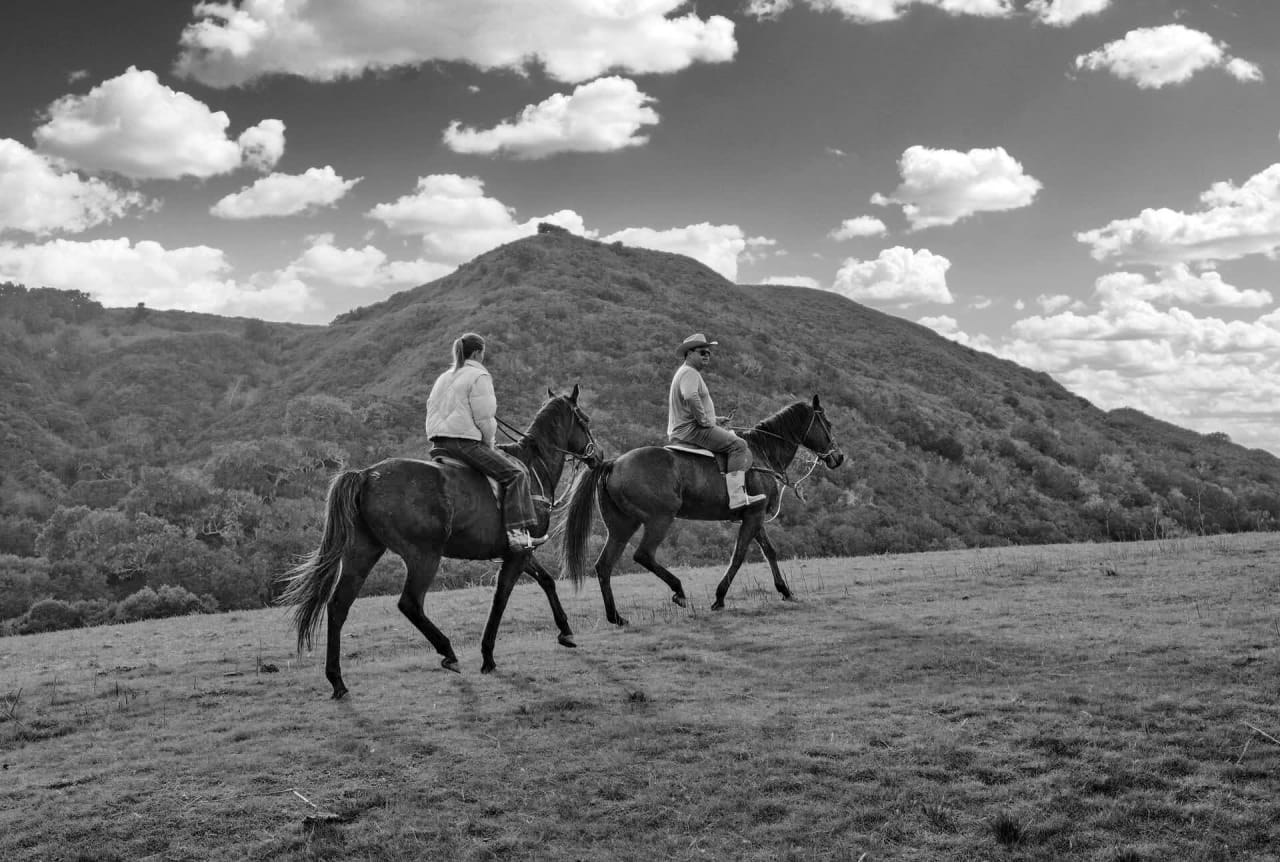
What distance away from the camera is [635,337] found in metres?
50.0

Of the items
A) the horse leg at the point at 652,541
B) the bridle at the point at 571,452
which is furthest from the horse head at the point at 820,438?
the bridle at the point at 571,452

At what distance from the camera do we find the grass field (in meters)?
5.78

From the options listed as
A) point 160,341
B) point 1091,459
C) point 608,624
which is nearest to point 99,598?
point 608,624

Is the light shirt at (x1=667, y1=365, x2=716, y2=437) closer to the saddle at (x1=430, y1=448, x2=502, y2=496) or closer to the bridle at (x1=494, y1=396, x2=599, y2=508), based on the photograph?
the bridle at (x1=494, y1=396, x2=599, y2=508)

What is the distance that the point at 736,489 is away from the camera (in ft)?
44.0

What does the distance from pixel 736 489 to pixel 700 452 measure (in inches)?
31.3

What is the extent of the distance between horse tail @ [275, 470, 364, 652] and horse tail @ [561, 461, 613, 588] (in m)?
4.09

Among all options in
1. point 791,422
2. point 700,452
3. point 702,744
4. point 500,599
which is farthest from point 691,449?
point 702,744

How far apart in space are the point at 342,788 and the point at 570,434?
566 cm

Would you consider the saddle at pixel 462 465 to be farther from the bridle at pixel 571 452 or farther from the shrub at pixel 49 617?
the shrub at pixel 49 617

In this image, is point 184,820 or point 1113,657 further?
point 1113,657

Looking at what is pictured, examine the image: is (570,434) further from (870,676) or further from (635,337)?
(635,337)

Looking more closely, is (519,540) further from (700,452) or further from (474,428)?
(700,452)

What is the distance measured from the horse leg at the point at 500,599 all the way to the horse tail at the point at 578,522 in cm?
242
